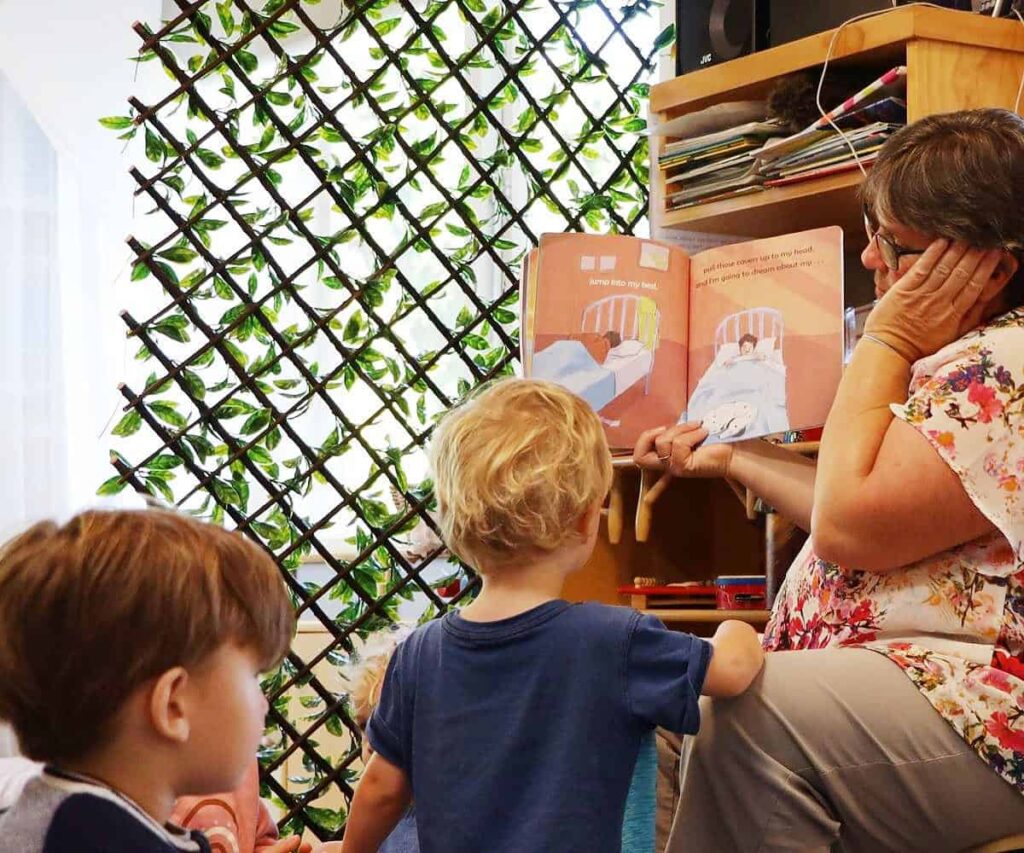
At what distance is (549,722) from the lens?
1.31 metres

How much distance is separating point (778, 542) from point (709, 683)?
33.2 inches

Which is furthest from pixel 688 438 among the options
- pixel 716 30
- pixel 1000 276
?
pixel 716 30

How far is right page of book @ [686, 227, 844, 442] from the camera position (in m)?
1.76

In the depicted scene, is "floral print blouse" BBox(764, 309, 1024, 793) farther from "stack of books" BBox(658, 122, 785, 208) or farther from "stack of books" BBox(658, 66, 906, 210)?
"stack of books" BBox(658, 122, 785, 208)

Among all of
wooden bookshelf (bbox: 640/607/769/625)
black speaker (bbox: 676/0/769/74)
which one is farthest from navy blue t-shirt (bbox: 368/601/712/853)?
black speaker (bbox: 676/0/769/74)

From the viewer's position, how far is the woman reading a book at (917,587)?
1.28m

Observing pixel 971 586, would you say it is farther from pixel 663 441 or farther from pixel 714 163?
pixel 714 163

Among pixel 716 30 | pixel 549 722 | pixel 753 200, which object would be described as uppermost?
pixel 716 30

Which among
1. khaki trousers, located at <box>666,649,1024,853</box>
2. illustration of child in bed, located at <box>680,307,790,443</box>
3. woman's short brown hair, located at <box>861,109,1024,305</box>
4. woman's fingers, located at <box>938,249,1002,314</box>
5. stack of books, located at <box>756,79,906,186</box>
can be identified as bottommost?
khaki trousers, located at <box>666,649,1024,853</box>

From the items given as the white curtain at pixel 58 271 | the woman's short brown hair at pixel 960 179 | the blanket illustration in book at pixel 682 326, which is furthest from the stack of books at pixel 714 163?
the white curtain at pixel 58 271

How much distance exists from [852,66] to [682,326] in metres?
0.52

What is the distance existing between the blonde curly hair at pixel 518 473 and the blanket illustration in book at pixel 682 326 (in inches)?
17.9

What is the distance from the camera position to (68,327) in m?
3.59

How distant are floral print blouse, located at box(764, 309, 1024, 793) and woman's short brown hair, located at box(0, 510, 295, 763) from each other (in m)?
0.70
